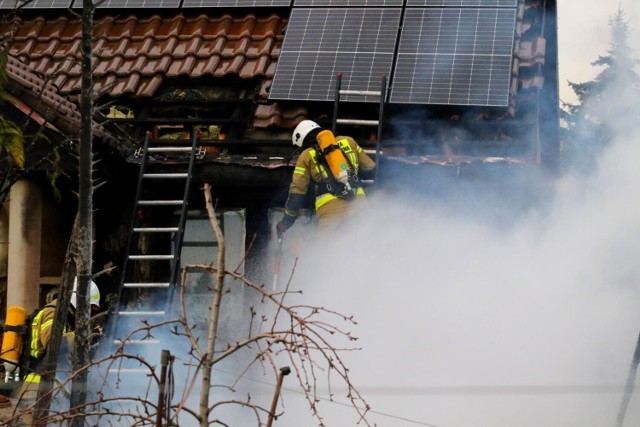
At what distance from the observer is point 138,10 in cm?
1355

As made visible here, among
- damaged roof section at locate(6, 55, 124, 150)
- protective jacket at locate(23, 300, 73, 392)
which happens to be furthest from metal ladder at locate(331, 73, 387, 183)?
protective jacket at locate(23, 300, 73, 392)

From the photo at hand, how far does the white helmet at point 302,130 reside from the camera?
1070 cm

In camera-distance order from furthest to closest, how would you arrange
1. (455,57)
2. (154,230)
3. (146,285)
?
(455,57) → (154,230) → (146,285)

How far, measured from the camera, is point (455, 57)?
11852 millimetres

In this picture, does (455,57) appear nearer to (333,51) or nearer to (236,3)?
(333,51)

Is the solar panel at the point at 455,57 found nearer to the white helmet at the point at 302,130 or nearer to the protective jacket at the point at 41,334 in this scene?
the white helmet at the point at 302,130

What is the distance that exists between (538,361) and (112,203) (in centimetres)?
441

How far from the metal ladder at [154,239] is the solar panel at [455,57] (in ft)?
7.06

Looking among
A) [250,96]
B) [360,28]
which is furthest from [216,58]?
[360,28]

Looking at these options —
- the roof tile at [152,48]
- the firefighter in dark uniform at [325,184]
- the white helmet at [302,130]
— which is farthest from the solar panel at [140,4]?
the firefighter in dark uniform at [325,184]

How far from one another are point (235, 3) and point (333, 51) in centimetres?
161

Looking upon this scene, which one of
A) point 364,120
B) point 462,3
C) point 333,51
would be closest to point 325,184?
point 364,120

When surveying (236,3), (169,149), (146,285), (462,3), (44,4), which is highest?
(462,3)

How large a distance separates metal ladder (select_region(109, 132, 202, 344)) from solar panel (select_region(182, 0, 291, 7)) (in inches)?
82.6
